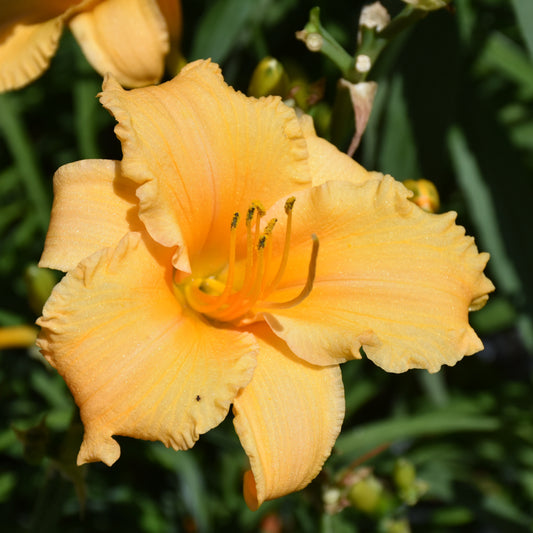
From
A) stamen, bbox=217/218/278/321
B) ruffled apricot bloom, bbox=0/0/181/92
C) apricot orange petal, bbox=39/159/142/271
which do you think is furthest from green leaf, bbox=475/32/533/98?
apricot orange petal, bbox=39/159/142/271

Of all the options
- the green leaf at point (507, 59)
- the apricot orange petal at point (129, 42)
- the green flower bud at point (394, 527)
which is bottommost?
the green flower bud at point (394, 527)

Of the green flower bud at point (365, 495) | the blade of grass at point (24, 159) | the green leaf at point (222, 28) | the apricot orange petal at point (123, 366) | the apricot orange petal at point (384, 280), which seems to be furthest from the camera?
the blade of grass at point (24, 159)

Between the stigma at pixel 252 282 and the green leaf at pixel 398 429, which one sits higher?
the stigma at pixel 252 282

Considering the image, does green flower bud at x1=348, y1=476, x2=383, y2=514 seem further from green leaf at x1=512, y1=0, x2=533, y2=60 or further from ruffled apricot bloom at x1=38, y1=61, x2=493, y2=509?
green leaf at x1=512, y1=0, x2=533, y2=60

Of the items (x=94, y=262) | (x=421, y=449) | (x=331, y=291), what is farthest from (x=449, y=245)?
(x=421, y=449)

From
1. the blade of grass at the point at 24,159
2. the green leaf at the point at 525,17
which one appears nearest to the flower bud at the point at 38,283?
the blade of grass at the point at 24,159

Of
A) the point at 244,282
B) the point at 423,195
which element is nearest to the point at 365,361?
the point at 423,195

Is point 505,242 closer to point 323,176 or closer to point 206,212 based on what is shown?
point 323,176

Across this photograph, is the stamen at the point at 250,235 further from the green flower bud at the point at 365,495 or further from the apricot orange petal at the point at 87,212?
the green flower bud at the point at 365,495
